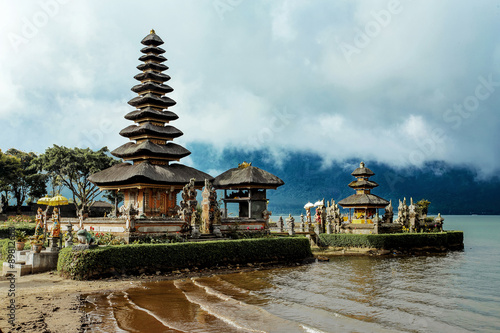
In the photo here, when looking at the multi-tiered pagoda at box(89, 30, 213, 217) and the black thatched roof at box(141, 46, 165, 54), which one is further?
the black thatched roof at box(141, 46, 165, 54)

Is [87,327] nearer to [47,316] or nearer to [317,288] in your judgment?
[47,316]

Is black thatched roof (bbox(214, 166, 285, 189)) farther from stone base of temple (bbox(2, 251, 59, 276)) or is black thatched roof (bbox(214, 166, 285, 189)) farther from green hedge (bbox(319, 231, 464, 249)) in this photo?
stone base of temple (bbox(2, 251, 59, 276))

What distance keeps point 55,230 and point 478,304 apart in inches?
857

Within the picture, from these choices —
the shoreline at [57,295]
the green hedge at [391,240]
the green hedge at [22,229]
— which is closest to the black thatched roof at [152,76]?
the green hedge at [22,229]

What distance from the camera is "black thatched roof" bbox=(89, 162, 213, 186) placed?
32.8 m

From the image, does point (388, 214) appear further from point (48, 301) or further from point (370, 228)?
point (48, 301)

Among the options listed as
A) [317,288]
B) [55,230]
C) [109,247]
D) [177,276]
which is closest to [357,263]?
[317,288]

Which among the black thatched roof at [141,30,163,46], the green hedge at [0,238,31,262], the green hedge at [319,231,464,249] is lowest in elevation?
the green hedge at [319,231,464,249]

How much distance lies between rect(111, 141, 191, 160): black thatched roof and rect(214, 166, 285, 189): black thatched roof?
166 inches

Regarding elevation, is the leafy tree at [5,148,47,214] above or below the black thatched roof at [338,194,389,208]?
above

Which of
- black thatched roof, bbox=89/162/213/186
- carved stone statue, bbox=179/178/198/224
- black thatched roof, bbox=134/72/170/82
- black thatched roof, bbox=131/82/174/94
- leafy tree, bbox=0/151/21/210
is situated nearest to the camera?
carved stone statue, bbox=179/178/198/224

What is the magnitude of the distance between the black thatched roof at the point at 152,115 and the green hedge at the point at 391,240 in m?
19.3

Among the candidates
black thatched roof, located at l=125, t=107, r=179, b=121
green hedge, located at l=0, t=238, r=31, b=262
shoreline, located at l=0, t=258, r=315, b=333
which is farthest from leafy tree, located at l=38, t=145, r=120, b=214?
shoreline, located at l=0, t=258, r=315, b=333

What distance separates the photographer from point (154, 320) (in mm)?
14328
